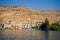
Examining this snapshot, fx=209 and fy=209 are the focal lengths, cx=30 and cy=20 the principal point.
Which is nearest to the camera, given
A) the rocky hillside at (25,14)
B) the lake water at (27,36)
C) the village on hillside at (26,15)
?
the lake water at (27,36)

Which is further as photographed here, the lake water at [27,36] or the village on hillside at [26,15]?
the village on hillside at [26,15]

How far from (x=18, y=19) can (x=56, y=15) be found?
37249 mm

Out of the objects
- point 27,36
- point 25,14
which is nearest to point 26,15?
point 25,14

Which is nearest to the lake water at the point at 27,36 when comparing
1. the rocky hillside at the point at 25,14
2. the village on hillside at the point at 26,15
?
the village on hillside at the point at 26,15

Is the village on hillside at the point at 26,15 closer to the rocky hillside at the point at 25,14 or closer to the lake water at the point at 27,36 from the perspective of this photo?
the rocky hillside at the point at 25,14

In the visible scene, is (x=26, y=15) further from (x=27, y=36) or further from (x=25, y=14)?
(x=27, y=36)

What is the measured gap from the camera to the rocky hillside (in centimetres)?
15402

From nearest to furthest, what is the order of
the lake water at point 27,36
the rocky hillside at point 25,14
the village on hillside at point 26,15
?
the lake water at point 27,36 → the village on hillside at point 26,15 → the rocky hillside at point 25,14

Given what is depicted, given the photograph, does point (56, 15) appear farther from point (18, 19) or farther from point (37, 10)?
point (18, 19)

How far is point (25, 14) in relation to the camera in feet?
550

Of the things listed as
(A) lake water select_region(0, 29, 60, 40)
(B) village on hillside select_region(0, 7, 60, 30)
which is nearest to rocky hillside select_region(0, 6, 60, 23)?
(B) village on hillside select_region(0, 7, 60, 30)

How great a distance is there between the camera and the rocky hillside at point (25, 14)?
154025 millimetres

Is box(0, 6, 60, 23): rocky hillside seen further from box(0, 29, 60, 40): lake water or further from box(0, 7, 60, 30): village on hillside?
box(0, 29, 60, 40): lake water

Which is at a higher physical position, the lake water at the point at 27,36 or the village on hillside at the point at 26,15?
the village on hillside at the point at 26,15
